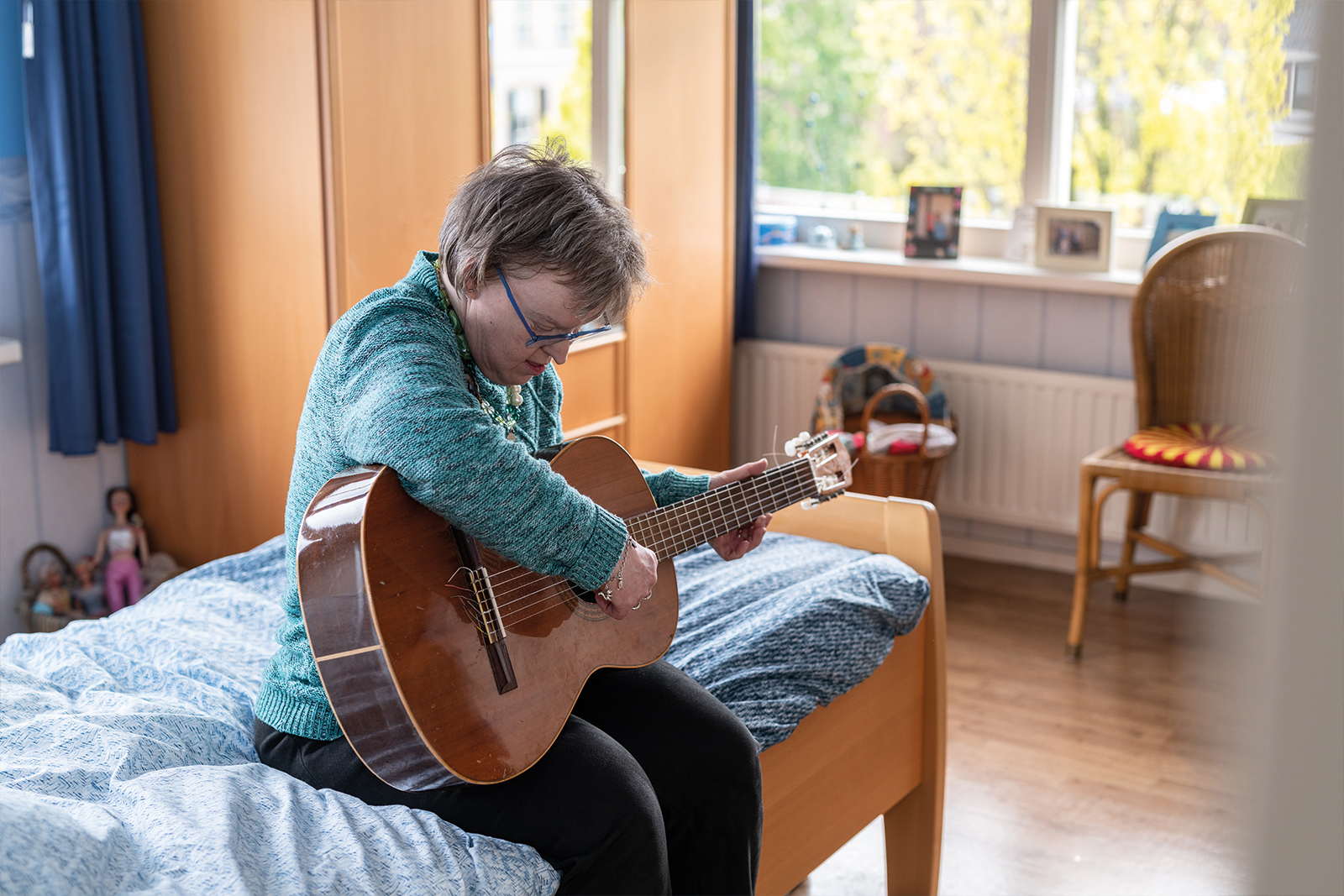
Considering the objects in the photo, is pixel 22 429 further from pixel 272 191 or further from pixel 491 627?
pixel 491 627

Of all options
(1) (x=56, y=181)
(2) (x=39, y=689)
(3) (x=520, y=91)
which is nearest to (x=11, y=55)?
(1) (x=56, y=181)

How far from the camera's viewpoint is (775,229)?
12.7 feet

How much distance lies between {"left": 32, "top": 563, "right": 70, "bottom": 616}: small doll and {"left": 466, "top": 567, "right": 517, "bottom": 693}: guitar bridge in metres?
1.69

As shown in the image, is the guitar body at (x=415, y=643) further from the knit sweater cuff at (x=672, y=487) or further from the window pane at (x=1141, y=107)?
the window pane at (x=1141, y=107)

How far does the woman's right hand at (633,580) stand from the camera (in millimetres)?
1302

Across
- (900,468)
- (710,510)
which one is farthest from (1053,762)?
(710,510)

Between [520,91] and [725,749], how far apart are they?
2.39 m

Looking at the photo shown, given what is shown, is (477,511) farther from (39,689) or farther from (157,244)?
(157,244)

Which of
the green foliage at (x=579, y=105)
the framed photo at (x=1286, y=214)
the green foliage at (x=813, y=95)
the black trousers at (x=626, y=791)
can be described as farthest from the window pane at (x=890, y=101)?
the framed photo at (x=1286, y=214)

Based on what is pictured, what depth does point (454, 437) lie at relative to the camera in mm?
1159

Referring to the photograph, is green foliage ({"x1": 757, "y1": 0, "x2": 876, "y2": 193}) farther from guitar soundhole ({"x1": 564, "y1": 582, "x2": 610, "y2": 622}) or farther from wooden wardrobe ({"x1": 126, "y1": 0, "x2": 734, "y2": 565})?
guitar soundhole ({"x1": 564, "y1": 582, "x2": 610, "y2": 622})

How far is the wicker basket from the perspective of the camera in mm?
3195

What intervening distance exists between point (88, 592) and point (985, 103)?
2.82 m

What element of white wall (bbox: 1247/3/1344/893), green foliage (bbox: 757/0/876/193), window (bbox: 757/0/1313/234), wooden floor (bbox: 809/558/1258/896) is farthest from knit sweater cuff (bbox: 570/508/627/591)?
green foliage (bbox: 757/0/876/193)
